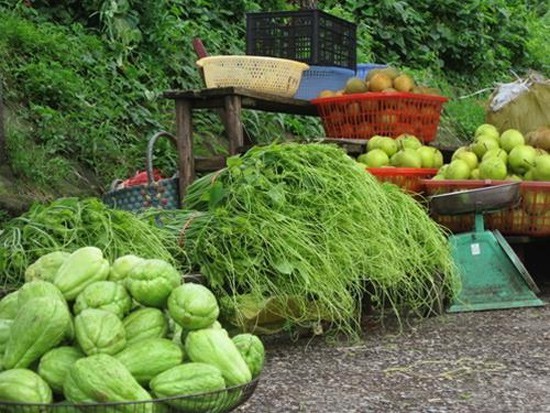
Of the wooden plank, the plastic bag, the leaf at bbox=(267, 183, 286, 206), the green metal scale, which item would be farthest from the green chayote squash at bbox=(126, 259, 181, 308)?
the plastic bag

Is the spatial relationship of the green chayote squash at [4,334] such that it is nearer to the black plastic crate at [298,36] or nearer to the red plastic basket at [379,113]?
the red plastic basket at [379,113]

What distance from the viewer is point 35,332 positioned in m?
1.89

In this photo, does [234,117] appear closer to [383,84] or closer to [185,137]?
[185,137]

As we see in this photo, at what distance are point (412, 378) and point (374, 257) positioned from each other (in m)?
0.67

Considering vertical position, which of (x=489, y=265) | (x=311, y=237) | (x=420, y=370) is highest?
(x=311, y=237)

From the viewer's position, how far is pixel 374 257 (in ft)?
11.0

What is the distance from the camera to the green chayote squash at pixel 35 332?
1897 mm

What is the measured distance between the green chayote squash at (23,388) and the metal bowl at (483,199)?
103 inches

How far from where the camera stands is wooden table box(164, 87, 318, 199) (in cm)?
439

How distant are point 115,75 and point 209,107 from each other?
1.52 m

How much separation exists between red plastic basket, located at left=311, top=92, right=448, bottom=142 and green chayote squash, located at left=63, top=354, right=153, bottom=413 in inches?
129

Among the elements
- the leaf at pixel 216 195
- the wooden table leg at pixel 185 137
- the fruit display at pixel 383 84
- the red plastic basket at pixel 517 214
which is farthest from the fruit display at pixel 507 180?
the leaf at pixel 216 195

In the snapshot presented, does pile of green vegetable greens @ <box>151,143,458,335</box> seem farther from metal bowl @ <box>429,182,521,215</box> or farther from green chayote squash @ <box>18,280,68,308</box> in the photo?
green chayote squash @ <box>18,280,68,308</box>

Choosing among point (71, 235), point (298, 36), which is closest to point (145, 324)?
point (71, 235)
